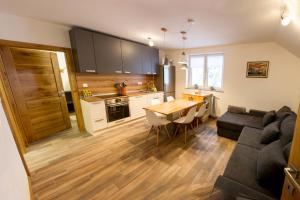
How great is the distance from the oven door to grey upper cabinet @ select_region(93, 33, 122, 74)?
98 cm

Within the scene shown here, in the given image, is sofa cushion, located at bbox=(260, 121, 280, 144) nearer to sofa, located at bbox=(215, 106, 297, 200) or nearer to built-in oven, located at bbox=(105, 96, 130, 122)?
sofa, located at bbox=(215, 106, 297, 200)

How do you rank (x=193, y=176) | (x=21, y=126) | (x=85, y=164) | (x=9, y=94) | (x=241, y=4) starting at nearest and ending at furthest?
(x=241, y=4) < (x=193, y=176) < (x=85, y=164) < (x=9, y=94) < (x=21, y=126)

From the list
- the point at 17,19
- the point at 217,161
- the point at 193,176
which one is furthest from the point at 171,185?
the point at 17,19

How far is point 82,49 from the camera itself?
3.04 metres

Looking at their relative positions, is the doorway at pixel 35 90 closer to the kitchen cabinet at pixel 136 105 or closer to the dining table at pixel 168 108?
the kitchen cabinet at pixel 136 105

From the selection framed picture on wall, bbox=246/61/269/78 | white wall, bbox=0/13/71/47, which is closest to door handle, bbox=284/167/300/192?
framed picture on wall, bbox=246/61/269/78

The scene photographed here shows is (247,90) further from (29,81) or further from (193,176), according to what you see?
(29,81)

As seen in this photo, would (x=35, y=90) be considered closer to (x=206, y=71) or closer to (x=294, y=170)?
(x=294, y=170)

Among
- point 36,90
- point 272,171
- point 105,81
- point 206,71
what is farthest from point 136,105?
point 272,171

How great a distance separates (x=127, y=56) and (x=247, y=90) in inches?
150

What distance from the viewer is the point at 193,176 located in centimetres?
200

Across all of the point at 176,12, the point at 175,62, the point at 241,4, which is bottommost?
the point at 175,62

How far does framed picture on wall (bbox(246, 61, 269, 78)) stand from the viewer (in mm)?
3561

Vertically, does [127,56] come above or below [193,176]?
above
